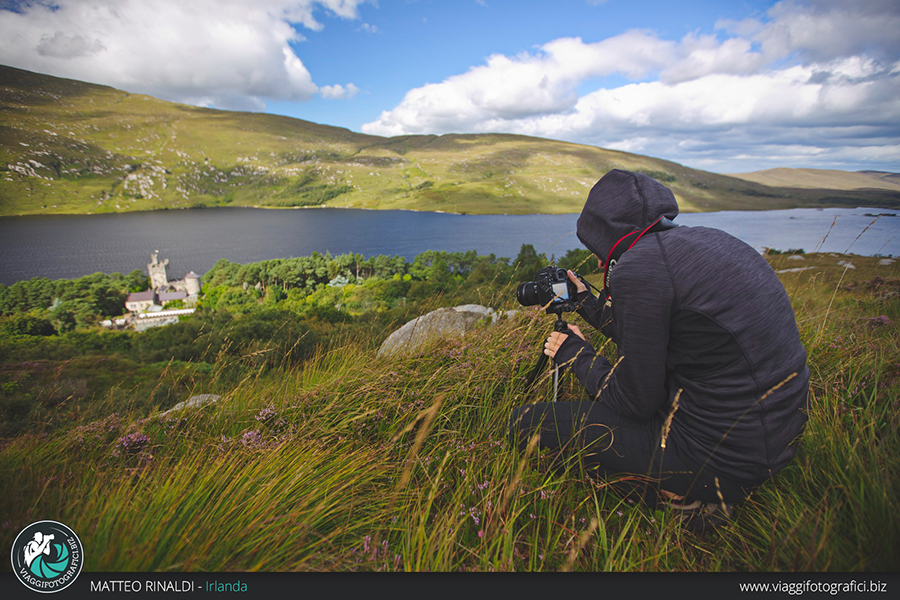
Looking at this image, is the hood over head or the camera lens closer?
the hood over head

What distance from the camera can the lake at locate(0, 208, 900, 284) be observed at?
38719 millimetres

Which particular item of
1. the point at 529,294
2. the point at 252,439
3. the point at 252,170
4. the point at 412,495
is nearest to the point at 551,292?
the point at 529,294

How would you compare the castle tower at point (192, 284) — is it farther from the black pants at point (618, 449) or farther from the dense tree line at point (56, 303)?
the black pants at point (618, 449)

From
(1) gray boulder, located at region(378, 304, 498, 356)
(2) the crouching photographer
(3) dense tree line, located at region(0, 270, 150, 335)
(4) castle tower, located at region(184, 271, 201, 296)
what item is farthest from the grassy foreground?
(4) castle tower, located at region(184, 271, 201, 296)

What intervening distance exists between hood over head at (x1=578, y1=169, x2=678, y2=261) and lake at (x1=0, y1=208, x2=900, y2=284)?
2167 centimetres

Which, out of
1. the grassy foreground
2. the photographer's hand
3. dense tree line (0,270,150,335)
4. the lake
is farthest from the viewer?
the lake

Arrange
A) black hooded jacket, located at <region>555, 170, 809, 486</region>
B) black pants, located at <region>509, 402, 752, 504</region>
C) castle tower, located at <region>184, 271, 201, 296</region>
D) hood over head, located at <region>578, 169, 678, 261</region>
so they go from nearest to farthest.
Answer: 1. black hooded jacket, located at <region>555, 170, 809, 486</region>
2. black pants, located at <region>509, 402, 752, 504</region>
3. hood over head, located at <region>578, 169, 678, 261</region>
4. castle tower, located at <region>184, 271, 201, 296</region>

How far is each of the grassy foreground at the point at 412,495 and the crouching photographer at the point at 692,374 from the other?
157 mm

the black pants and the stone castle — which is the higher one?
the black pants

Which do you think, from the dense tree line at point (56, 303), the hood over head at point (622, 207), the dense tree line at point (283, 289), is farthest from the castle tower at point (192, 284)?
the hood over head at point (622, 207)

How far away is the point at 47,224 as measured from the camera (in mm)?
45125

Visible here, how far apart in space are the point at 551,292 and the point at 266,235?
96.2 m

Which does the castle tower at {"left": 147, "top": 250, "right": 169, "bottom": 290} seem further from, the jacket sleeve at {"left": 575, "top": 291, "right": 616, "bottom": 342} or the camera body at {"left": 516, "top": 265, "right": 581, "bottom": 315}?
the jacket sleeve at {"left": 575, "top": 291, "right": 616, "bottom": 342}

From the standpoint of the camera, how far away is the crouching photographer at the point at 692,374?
1.36 metres
